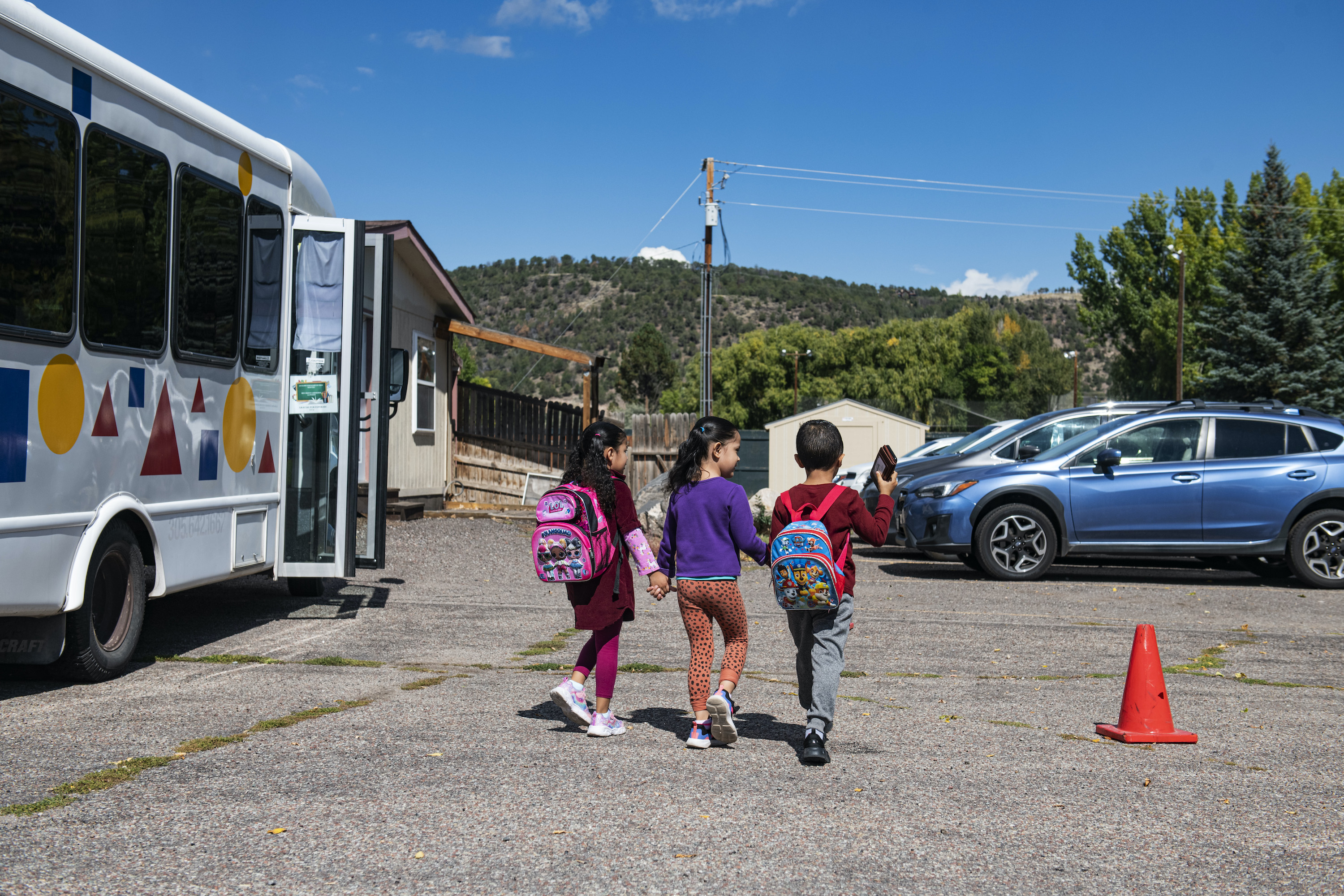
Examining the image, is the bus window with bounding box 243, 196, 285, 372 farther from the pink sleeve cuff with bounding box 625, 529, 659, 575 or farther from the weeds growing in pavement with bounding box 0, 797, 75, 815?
the weeds growing in pavement with bounding box 0, 797, 75, 815

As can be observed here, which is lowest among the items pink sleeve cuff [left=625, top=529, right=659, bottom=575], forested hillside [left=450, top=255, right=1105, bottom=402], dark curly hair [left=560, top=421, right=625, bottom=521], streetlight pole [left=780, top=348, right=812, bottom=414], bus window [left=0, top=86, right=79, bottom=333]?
pink sleeve cuff [left=625, top=529, right=659, bottom=575]

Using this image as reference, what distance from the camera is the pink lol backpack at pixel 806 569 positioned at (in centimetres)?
461

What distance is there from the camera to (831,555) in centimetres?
466

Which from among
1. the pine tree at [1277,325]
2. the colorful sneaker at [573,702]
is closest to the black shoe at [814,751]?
the colorful sneaker at [573,702]

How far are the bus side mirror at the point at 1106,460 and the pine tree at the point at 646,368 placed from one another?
74461 mm

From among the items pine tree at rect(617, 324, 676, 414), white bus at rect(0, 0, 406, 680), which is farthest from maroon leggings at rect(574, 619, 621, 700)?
pine tree at rect(617, 324, 676, 414)

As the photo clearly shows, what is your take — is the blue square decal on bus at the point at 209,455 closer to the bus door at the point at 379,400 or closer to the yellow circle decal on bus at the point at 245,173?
the bus door at the point at 379,400

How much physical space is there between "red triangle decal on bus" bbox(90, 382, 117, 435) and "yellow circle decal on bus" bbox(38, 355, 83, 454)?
141 mm

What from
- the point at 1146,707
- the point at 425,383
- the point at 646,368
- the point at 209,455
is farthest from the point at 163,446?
the point at 646,368

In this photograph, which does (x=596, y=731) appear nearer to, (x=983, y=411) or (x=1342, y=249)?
(x=983, y=411)

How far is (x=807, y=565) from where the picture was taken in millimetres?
4621

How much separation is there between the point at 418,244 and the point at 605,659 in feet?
41.1

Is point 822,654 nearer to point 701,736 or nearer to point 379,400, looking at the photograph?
point 701,736

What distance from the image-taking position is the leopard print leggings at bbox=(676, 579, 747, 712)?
4859mm
